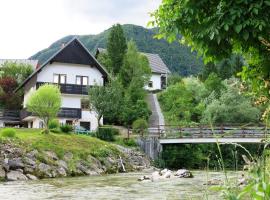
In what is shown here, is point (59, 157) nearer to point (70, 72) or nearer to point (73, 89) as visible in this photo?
point (73, 89)

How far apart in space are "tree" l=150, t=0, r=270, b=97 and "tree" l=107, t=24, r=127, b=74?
2209 inches

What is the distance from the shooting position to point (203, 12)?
24.0ft

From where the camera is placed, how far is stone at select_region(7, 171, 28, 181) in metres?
24.4

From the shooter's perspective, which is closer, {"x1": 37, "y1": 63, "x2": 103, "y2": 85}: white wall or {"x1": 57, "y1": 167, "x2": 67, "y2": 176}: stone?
{"x1": 57, "y1": 167, "x2": 67, "y2": 176}: stone

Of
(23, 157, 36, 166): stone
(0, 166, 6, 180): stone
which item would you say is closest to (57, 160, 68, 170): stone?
(23, 157, 36, 166): stone

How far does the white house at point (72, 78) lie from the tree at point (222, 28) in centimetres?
3899

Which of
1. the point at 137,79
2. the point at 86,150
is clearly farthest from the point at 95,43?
the point at 86,150

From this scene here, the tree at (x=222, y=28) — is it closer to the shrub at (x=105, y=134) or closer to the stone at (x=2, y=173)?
the stone at (x=2, y=173)

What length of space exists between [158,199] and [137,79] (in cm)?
4208

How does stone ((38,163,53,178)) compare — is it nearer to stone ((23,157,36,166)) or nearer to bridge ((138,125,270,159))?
stone ((23,157,36,166))

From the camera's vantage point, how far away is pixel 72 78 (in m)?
48.6

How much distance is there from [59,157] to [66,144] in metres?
2.59

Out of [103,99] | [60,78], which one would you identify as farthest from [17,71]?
[103,99]

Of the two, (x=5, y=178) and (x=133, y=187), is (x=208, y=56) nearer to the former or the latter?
(x=133, y=187)
